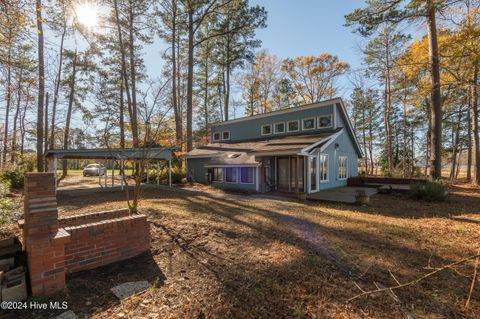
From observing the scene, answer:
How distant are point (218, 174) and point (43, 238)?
12.7 metres

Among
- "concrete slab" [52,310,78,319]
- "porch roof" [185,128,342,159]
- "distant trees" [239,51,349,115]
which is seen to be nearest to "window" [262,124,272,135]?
"porch roof" [185,128,342,159]

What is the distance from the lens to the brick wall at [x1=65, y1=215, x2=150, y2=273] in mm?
3248

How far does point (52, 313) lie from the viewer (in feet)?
8.21

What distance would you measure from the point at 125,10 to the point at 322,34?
618 inches

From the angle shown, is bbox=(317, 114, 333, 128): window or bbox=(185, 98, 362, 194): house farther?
bbox=(317, 114, 333, 128): window

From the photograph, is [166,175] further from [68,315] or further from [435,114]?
[435,114]

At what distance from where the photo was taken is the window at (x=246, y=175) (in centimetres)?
1335

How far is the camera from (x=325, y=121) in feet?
46.5

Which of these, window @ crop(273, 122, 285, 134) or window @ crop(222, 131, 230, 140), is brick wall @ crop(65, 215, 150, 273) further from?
window @ crop(222, 131, 230, 140)

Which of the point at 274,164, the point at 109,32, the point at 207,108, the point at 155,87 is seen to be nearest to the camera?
the point at 155,87

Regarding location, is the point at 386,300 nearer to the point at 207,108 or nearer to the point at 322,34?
the point at 322,34

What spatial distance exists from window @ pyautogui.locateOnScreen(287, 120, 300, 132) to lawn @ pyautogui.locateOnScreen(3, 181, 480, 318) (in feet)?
32.2

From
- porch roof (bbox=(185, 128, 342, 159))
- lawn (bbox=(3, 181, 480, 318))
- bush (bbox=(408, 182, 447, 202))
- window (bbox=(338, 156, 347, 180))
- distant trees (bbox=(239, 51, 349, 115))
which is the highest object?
distant trees (bbox=(239, 51, 349, 115))

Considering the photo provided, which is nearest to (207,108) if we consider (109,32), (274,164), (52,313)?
(109,32)
